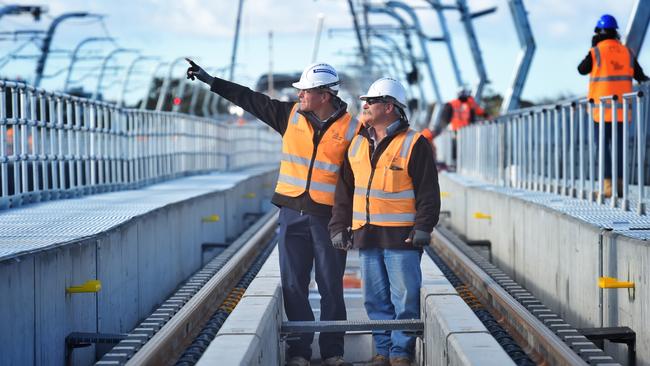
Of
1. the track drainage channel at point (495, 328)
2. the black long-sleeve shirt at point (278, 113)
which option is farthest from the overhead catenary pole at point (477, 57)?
the black long-sleeve shirt at point (278, 113)

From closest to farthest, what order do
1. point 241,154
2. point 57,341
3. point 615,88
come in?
point 57,341 < point 615,88 < point 241,154

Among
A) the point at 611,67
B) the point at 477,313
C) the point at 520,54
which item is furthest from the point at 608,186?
the point at 520,54

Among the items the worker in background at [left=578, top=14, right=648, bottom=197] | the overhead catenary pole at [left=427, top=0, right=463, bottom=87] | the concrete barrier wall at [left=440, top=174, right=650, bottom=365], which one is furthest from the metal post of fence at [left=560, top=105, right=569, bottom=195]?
the overhead catenary pole at [left=427, top=0, right=463, bottom=87]

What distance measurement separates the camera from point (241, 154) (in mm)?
42844

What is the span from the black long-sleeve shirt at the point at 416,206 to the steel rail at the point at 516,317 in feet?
3.38

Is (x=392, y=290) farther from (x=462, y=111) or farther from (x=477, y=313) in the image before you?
(x=462, y=111)

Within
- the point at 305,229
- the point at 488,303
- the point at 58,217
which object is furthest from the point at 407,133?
the point at 58,217

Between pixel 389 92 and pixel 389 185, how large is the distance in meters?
0.68

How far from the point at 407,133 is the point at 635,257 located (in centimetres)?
188

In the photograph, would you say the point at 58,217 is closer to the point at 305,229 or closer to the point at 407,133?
the point at 305,229

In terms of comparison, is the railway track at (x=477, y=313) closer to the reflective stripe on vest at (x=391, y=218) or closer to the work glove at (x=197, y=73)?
the reflective stripe on vest at (x=391, y=218)

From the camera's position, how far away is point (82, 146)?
727 inches

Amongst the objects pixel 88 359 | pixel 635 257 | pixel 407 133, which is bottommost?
pixel 88 359

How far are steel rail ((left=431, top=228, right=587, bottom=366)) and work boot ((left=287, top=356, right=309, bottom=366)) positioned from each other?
158 centimetres
